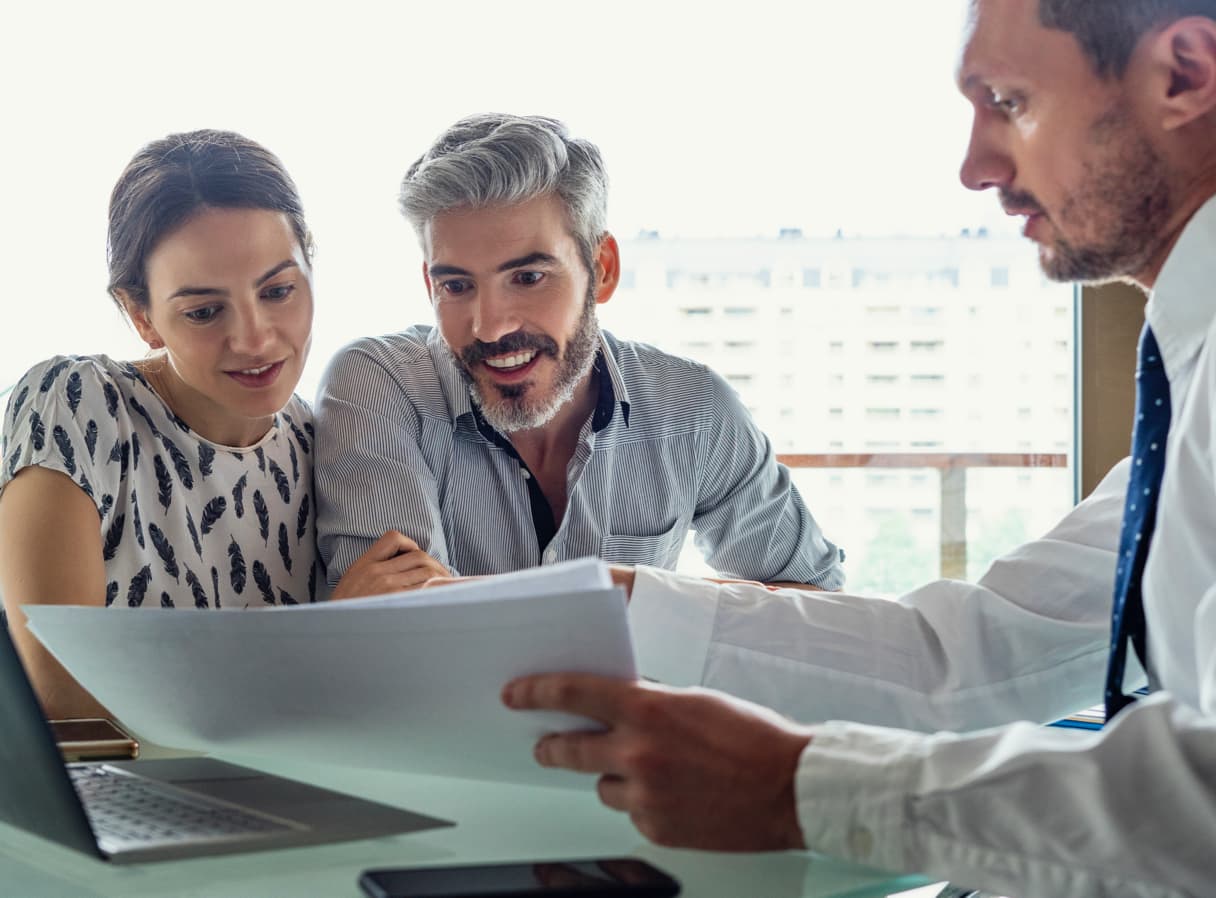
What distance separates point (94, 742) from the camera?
0.96m

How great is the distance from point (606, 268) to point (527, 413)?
1.08ft

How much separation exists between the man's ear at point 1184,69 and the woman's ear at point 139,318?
3.82 feet

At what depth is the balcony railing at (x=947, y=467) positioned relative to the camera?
11.4 ft

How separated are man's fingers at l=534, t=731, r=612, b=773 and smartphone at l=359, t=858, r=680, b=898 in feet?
0.17

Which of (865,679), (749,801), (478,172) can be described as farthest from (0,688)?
(478,172)

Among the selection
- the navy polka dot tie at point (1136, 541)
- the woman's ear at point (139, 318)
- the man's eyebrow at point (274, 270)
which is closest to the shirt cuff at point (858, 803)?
the navy polka dot tie at point (1136, 541)

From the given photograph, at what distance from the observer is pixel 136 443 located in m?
1.47

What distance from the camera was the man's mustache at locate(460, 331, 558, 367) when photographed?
5.54 feet

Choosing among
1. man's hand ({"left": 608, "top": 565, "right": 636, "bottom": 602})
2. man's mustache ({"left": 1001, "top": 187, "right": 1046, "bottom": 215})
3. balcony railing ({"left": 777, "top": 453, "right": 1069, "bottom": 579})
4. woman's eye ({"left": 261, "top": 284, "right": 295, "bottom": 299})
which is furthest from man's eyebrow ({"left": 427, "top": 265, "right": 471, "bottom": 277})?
balcony railing ({"left": 777, "top": 453, "right": 1069, "bottom": 579})

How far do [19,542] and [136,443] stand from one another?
187 mm

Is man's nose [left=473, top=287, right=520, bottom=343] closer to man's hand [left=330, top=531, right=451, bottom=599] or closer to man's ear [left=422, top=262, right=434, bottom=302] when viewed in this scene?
man's ear [left=422, top=262, right=434, bottom=302]

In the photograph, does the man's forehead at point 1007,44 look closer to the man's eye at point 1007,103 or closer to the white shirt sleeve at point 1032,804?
the man's eye at point 1007,103

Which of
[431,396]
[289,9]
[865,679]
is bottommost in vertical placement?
[865,679]

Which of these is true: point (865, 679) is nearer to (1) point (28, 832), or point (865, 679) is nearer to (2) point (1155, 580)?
(2) point (1155, 580)
